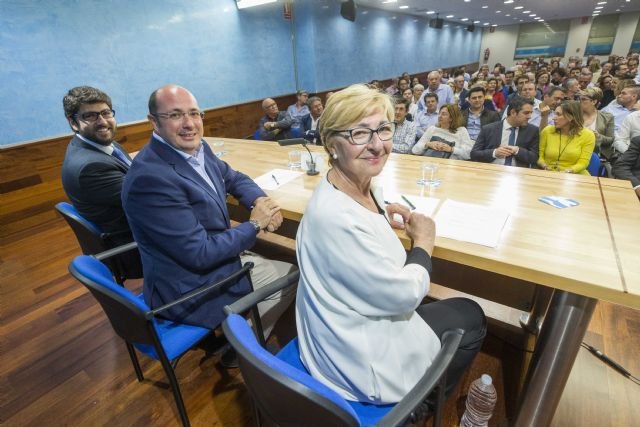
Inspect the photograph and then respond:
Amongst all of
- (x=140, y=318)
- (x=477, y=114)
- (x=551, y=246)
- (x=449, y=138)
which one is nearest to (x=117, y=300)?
(x=140, y=318)

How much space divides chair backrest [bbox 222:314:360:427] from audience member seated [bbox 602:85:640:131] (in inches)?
187

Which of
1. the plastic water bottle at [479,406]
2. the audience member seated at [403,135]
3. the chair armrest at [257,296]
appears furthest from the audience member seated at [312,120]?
the plastic water bottle at [479,406]

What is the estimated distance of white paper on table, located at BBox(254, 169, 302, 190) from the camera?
70.8 inches

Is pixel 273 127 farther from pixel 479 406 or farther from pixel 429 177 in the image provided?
pixel 479 406

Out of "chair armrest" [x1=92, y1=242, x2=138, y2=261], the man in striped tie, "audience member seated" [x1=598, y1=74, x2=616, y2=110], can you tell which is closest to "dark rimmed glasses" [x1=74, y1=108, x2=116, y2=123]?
the man in striped tie

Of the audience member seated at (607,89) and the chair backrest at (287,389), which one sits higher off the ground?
the audience member seated at (607,89)

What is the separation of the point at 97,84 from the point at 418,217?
14.6ft

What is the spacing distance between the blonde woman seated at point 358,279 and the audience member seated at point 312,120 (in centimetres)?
332

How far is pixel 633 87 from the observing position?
3.70 metres

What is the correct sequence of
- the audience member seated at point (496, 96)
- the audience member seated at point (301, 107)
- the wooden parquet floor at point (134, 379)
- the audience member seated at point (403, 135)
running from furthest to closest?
the audience member seated at point (496, 96) < the audience member seated at point (301, 107) < the audience member seated at point (403, 135) < the wooden parquet floor at point (134, 379)

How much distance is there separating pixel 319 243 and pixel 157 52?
16.1 feet

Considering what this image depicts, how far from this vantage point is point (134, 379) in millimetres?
1671

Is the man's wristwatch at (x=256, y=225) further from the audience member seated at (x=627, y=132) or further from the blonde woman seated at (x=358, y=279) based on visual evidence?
the audience member seated at (x=627, y=132)

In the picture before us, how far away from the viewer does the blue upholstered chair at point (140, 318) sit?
3.24 feet
